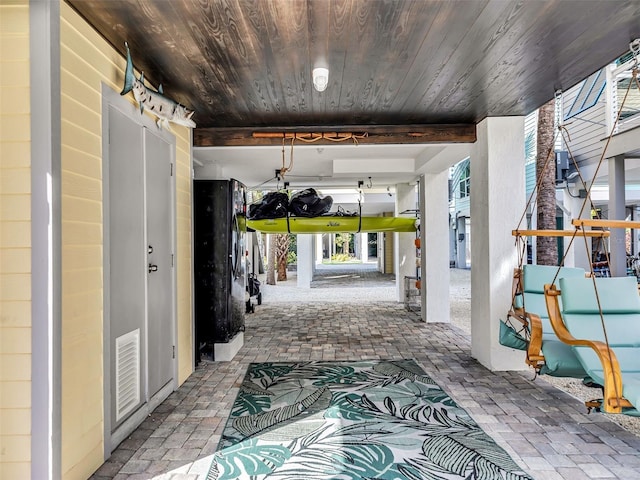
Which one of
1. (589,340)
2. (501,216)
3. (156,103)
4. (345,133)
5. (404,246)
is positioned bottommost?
(589,340)

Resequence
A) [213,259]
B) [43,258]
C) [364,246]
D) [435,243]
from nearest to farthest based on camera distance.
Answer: [43,258] < [213,259] < [435,243] < [364,246]

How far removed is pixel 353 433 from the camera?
2.74m

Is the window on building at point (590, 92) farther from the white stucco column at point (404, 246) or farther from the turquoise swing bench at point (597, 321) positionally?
the turquoise swing bench at point (597, 321)

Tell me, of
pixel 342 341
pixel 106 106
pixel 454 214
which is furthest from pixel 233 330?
pixel 454 214

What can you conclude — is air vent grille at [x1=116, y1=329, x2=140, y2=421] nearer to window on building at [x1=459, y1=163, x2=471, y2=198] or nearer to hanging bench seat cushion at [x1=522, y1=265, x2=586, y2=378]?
hanging bench seat cushion at [x1=522, y1=265, x2=586, y2=378]

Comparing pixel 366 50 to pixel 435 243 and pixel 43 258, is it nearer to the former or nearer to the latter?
pixel 43 258

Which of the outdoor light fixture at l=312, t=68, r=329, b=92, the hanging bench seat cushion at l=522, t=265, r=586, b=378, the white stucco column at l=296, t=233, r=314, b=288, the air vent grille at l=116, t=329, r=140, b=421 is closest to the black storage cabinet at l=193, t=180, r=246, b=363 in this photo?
the air vent grille at l=116, t=329, r=140, b=421

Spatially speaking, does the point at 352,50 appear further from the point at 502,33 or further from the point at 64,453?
the point at 64,453

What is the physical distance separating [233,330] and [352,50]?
3367mm

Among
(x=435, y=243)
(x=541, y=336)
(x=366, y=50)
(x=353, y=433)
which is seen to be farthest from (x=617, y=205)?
(x=353, y=433)

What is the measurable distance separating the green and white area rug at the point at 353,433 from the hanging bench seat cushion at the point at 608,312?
115 cm

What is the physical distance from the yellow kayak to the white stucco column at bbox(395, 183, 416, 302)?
3.06 feet

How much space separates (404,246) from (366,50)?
6.34 m

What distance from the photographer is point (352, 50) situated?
8.80 ft
